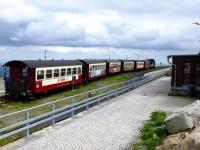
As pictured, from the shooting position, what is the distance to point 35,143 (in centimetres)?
1352

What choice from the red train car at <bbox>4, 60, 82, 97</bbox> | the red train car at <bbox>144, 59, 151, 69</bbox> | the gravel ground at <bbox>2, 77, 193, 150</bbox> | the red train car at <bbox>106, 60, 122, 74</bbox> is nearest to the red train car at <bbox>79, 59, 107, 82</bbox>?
the red train car at <bbox>106, 60, 122, 74</bbox>

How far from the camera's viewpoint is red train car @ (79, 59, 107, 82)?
4859 centimetres

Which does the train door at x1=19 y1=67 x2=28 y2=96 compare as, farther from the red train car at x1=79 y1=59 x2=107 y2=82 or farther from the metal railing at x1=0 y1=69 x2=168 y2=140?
the red train car at x1=79 y1=59 x2=107 y2=82

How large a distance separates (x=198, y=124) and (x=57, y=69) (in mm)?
25284

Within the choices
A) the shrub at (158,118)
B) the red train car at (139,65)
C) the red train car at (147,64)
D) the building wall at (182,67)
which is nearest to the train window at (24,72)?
the building wall at (182,67)

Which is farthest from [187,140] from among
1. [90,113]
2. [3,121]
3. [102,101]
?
[102,101]

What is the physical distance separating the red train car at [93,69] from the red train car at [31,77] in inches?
395

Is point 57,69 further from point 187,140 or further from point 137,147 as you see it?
Answer: point 187,140

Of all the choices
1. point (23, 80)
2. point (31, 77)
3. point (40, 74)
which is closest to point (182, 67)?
point (40, 74)

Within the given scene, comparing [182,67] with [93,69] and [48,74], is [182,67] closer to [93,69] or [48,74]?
[48,74]

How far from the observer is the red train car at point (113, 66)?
62.1 m

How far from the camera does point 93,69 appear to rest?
52156 mm

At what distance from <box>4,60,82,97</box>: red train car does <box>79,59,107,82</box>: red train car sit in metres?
10.0

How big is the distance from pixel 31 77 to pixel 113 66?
A: 32695mm
